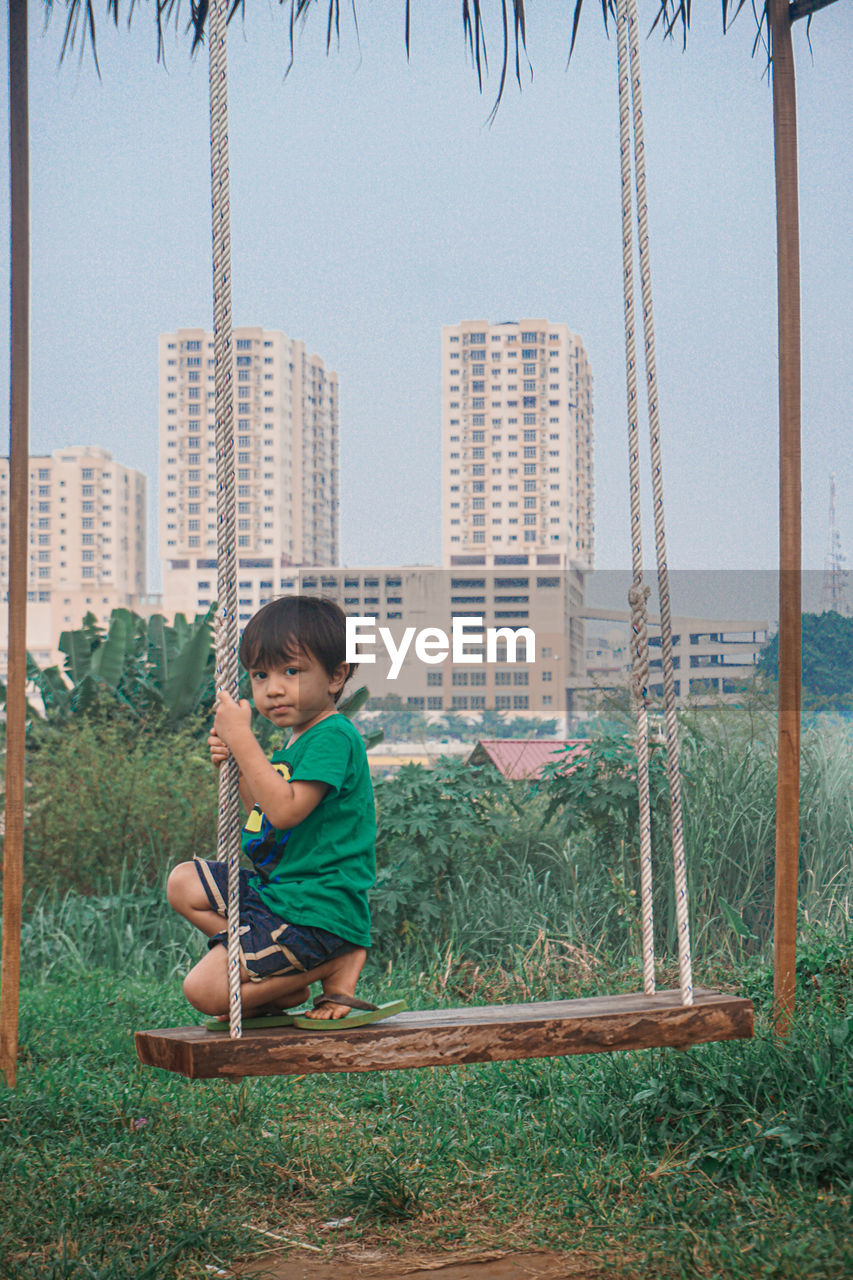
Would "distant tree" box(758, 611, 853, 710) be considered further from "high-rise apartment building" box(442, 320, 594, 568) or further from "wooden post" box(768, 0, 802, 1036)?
"high-rise apartment building" box(442, 320, 594, 568)

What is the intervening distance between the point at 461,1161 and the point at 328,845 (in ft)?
3.64

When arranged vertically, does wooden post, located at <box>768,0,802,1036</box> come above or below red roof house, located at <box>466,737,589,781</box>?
above

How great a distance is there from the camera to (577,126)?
75188 millimetres

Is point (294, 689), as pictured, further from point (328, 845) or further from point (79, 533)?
point (79, 533)

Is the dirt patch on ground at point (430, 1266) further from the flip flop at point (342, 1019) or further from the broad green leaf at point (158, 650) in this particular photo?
the broad green leaf at point (158, 650)

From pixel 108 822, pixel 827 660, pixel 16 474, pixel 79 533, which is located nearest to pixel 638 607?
pixel 16 474

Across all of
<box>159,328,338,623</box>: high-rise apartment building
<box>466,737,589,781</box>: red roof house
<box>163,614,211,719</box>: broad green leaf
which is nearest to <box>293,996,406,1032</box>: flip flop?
<box>466,737,589,781</box>: red roof house

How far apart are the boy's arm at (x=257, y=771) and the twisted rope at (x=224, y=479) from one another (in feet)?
0.12

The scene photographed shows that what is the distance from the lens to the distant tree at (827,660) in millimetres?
8031

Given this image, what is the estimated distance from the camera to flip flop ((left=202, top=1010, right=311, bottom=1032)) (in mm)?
2704

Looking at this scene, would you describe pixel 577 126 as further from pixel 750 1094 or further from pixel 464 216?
pixel 750 1094

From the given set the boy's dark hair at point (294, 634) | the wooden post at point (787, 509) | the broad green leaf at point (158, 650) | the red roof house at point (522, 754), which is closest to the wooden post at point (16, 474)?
the boy's dark hair at point (294, 634)

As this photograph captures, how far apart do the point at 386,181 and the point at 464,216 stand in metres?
5.22

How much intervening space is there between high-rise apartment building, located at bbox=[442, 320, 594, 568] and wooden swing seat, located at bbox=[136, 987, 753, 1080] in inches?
2975
